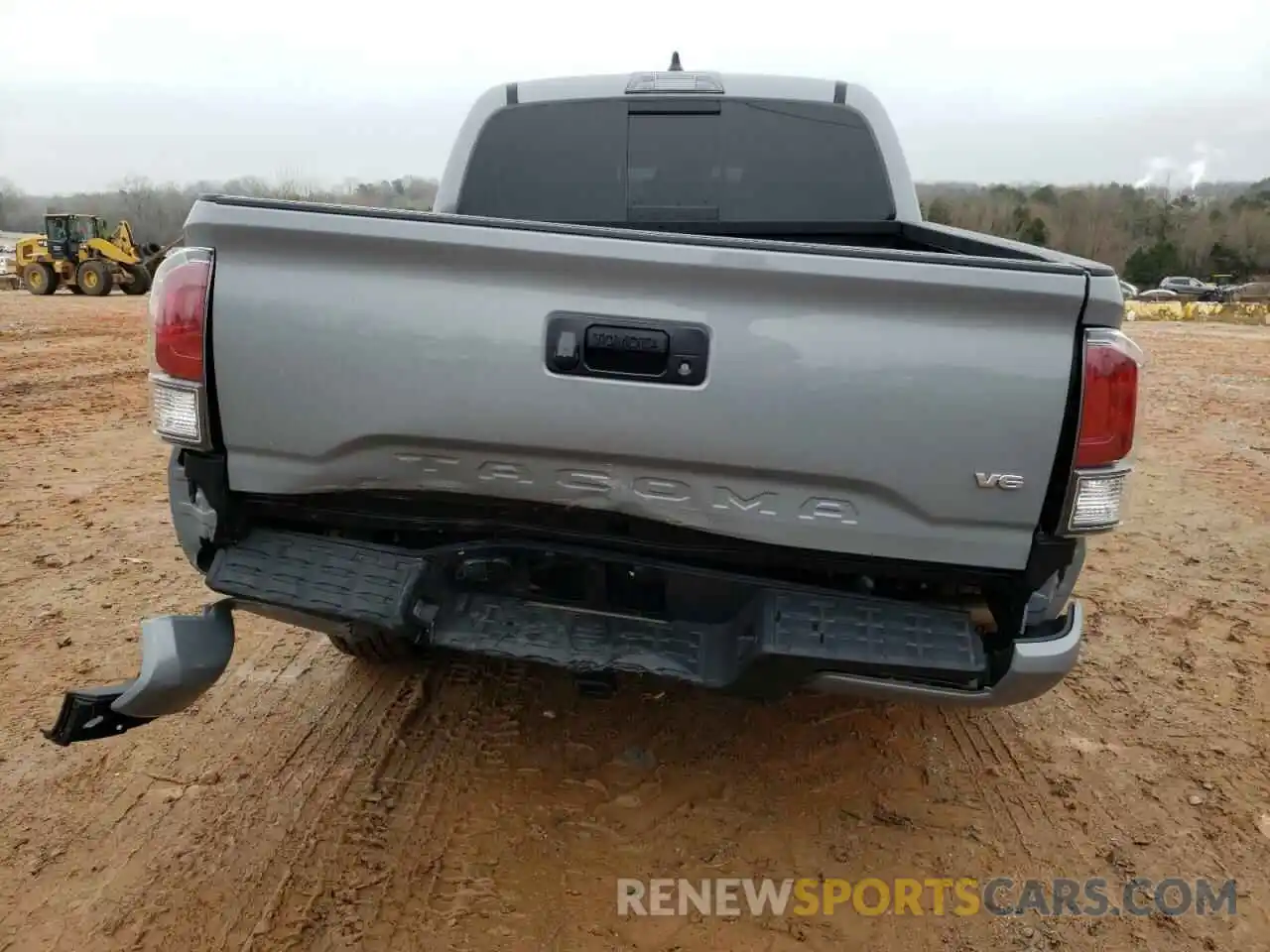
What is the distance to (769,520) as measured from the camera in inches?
88.8

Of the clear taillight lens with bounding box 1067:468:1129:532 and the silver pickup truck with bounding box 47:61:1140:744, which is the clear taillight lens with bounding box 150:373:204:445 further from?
the clear taillight lens with bounding box 1067:468:1129:532

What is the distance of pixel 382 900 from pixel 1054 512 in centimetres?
207

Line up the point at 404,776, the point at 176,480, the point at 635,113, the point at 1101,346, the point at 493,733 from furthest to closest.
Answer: the point at 635,113 < the point at 493,733 < the point at 404,776 < the point at 176,480 < the point at 1101,346

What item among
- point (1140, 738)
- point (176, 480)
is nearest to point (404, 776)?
point (176, 480)

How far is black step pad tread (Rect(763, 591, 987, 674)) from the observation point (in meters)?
2.23

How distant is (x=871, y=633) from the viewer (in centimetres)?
230

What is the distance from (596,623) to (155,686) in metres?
1.14

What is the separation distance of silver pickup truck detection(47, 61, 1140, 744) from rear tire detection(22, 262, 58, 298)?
2698 centimetres

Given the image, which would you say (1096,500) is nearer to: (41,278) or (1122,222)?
(41,278)

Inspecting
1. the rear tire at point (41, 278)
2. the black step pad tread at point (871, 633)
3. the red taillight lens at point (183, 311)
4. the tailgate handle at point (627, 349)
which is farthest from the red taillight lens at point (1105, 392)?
the rear tire at point (41, 278)

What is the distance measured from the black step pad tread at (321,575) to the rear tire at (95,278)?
25898 millimetres

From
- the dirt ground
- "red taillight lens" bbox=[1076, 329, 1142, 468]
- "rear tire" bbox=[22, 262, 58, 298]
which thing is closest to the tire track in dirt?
the dirt ground

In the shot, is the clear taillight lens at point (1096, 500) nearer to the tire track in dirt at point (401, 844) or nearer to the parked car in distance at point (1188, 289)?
the tire track in dirt at point (401, 844)

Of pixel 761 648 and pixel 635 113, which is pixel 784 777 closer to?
pixel 761 648
